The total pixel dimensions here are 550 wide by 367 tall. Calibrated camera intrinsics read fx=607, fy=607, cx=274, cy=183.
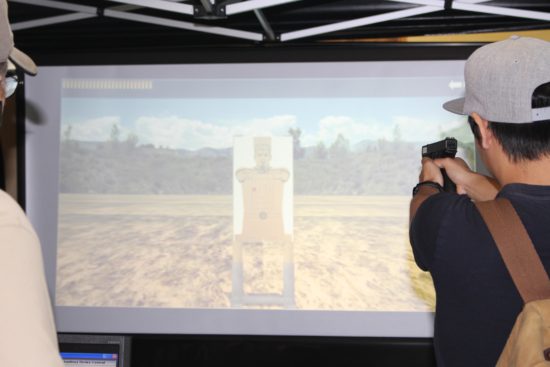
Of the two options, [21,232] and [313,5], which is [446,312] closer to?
[21,232]

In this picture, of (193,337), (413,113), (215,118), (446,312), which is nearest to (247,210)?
(215,118)

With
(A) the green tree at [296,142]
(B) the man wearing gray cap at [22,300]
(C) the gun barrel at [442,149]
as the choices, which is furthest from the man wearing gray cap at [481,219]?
(A) the green tree at [296,142]

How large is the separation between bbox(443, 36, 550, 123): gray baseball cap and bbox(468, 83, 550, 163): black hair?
13 millimetres

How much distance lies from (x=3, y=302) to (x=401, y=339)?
1971 mm

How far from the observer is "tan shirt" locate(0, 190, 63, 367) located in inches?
24.9

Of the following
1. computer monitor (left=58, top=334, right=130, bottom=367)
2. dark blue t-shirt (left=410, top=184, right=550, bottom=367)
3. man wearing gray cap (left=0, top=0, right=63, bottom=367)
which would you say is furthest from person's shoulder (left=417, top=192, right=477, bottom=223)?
computer monitor (left=58, top=334, right=130, bottom=367)

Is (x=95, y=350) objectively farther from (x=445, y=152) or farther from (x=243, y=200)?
(x=445, y=152)

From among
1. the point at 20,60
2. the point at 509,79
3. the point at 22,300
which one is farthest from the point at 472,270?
the point at 20,60

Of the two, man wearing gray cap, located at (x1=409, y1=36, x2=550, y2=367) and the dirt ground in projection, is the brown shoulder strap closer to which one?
man wearing gray cap, located at (x1=409, y1=36, x2=550, y2=367)

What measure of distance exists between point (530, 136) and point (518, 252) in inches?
9.2

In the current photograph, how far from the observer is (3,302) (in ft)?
2.08

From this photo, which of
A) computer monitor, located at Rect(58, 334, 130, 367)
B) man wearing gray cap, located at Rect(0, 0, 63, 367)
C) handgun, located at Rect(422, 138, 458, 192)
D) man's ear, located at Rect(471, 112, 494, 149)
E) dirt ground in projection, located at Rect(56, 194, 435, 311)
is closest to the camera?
man wearing gray cap, located at Rect(0, 0, 63, 367)

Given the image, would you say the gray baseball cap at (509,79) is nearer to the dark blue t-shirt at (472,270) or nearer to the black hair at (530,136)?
the black hair at (530,136)

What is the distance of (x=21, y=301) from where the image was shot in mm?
646
